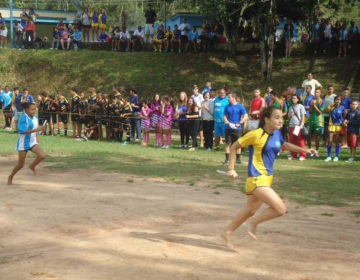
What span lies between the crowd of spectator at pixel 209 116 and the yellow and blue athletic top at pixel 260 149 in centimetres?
812

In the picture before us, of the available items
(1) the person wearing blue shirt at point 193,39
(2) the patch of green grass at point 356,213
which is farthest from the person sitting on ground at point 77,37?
(2) the patch of green grass at point 356,213

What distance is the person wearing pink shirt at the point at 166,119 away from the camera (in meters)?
21.5

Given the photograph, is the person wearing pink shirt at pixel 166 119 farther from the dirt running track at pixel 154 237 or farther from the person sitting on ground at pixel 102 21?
the person sitting on ground at pixel 102 21

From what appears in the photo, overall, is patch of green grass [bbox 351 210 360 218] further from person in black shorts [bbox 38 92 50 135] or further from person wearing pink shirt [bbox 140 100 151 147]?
person in black shorts [bbox 38 92 50 135]

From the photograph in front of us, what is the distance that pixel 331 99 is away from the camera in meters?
20.5

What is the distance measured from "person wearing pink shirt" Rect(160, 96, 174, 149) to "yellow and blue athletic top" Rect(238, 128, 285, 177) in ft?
43.2

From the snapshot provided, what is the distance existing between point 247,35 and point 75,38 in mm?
10618

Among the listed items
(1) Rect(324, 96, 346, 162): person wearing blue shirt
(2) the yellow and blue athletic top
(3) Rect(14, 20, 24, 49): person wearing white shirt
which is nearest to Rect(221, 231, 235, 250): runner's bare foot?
(2) the yellow and blue athletic top

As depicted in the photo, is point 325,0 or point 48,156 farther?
point 325,0

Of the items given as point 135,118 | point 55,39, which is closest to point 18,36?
point 55,39

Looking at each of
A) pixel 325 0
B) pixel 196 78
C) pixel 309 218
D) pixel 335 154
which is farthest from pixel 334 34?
pixel 309 218

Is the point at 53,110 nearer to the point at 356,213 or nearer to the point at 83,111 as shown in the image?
the point at 83,111

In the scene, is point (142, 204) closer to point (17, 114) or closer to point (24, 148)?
point (24, 148)

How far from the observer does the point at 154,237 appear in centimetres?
886
